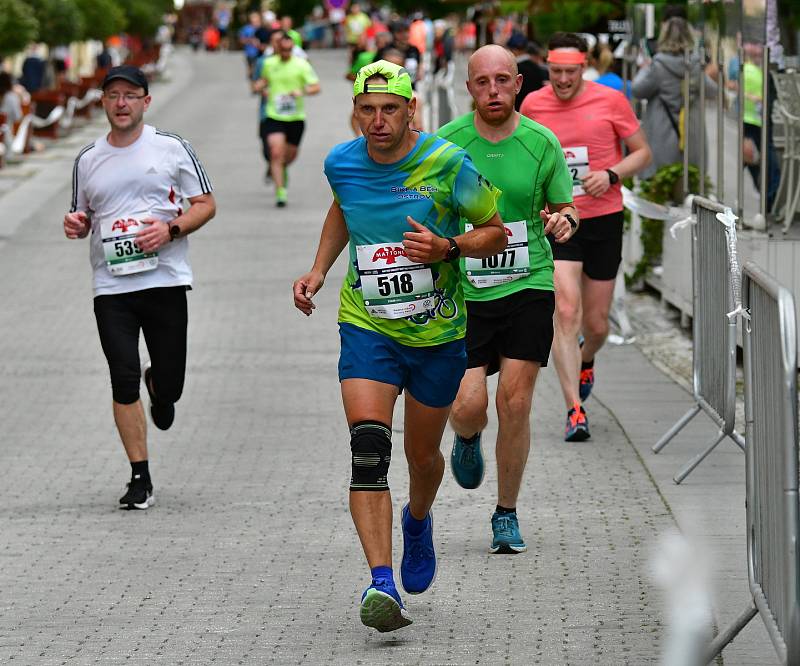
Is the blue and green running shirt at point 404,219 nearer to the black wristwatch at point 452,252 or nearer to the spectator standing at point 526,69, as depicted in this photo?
the black wristwatch at point 452,252

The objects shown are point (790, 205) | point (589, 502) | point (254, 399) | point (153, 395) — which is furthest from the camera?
point (790, 205)

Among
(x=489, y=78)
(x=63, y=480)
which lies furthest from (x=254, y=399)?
(x=489, y=78)

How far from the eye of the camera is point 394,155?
572 centimetres

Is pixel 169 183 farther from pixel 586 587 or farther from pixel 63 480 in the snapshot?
pixel 586 587

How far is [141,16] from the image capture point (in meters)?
58.1

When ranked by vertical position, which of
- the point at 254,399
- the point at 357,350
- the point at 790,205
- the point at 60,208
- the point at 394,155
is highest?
the point at 394,155

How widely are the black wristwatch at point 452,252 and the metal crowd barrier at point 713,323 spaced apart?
1.97 meters

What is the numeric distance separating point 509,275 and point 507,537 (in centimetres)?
101

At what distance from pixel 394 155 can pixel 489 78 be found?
1173mm

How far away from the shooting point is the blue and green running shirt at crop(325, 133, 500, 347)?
18.7 feet

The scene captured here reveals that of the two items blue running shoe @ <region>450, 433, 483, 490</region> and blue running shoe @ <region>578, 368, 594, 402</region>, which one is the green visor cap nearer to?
blue running shoe @ <region>450, 433, 483, 490</region>

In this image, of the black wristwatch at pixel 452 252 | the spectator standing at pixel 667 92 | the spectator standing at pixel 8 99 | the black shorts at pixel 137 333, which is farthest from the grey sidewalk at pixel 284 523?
the spectator standing at pixel 8 99

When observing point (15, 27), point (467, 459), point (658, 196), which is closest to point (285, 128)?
point (658, 196)

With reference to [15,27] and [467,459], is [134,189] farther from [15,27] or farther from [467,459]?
[15,27]
